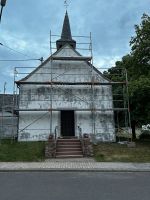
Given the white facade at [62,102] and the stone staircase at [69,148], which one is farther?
the white facade at [62,102]

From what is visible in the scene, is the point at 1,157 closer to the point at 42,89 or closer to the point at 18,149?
the point at 18,149

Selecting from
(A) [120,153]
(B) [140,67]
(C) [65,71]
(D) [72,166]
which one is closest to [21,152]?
(D) [72,166]

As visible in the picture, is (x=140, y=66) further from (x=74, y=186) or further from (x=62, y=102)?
(x=74, y=186)

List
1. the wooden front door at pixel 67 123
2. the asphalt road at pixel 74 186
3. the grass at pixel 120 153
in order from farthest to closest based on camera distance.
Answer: the wooden front door at pixel 67 123, the grass at pixel 120 153, the asphalt road at pixel 74 186

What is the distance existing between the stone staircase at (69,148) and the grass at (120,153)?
3.75 ft

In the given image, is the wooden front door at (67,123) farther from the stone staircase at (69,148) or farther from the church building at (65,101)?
the stone staircase at (69,148)

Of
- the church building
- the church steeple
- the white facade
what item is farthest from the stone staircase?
the church steeple

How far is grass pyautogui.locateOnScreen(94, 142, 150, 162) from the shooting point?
18.3 meters

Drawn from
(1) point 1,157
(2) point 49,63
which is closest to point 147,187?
(1) point 1,157

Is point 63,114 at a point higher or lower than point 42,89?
lower

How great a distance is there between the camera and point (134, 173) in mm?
14492

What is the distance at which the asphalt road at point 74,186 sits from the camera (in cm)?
894

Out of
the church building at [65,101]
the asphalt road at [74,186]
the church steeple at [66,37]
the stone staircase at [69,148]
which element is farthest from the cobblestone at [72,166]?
the church steeple at [66,37]

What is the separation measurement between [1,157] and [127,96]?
35.7 ft
